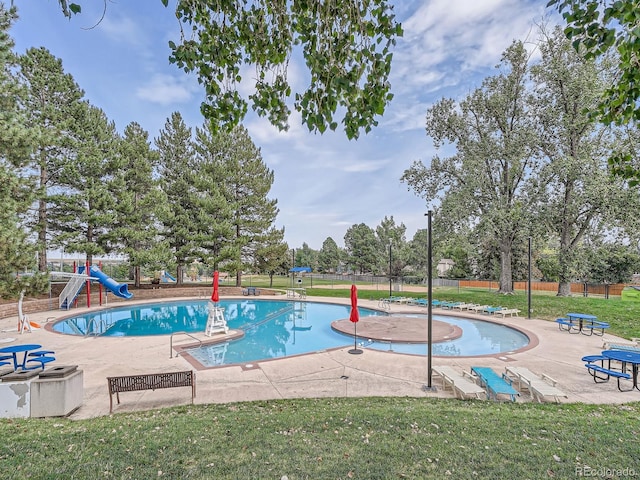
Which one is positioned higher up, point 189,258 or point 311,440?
point 189,258

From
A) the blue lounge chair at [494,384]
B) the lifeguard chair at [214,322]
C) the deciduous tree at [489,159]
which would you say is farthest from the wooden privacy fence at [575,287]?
the lifeguard chair at [214,322]

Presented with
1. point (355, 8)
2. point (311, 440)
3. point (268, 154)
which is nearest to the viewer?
point (355, 8)

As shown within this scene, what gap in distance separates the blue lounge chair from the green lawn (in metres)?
0.97

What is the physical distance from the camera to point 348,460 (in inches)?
142

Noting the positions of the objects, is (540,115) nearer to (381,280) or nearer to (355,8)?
(355,8)

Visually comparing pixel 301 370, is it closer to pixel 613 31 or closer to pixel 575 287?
pixel 613 31

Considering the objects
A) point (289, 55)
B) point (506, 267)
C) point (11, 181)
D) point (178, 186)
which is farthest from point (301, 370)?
point (178, 186)

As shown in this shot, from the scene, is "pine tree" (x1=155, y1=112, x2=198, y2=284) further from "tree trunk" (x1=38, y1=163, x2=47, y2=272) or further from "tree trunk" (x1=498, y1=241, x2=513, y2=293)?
"tree trunk" (x1=498, y1=241, x2=513, y2=293)

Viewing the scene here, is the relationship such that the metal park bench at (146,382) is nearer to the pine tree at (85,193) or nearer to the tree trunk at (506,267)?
the pine tree at (85,193)

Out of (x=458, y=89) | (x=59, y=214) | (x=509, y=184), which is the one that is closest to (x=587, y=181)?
(x=509, y=184)

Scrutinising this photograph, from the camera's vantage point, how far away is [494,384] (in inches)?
264

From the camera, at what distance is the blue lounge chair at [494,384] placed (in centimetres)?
644

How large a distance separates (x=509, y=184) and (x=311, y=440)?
24.9 m

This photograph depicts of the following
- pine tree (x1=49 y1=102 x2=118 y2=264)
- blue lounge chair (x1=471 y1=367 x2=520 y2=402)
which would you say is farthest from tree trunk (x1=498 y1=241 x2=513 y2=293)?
pine tree (x1=49 y1=102 x2=118 y2=264)
